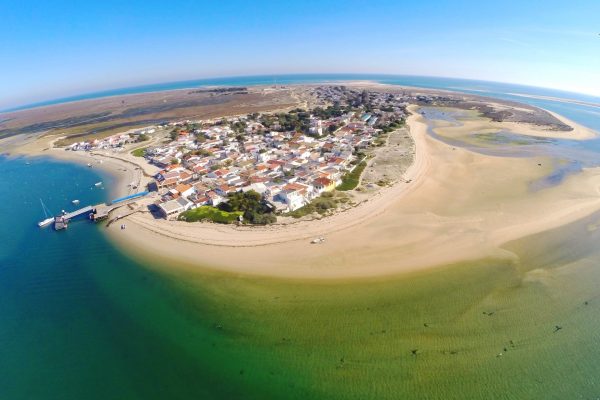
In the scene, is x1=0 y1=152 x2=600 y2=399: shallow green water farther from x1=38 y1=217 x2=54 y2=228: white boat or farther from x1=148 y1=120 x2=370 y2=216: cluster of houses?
x1=148 y1=120 x2=370 y2=216: cluster of houses

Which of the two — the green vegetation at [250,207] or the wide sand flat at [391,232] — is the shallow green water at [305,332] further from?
the green vegetation at [250,207]

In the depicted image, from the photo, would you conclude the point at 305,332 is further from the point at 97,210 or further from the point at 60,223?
the point at 60,223

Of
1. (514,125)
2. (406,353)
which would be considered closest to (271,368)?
(406,353)

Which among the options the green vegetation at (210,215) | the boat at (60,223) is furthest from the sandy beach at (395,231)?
the boat at (60,223)

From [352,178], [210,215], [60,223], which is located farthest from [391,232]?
[60,223]

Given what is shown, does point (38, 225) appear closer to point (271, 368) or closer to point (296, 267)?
point (296, 267)

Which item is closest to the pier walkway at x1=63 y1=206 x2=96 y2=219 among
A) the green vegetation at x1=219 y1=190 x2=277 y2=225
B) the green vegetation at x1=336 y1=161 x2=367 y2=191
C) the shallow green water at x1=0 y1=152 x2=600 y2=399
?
the shallow green water at x1=0 y1=152 x2=600 y2=399
